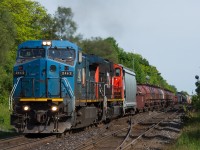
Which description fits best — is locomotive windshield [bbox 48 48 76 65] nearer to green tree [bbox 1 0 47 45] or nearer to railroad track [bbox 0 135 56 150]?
railroad track [bbox 0 135 56 150]

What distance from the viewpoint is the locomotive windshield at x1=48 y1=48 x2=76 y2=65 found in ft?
52.9

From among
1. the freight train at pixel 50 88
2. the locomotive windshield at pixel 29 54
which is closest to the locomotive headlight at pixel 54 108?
the freight train at pixel 50 88

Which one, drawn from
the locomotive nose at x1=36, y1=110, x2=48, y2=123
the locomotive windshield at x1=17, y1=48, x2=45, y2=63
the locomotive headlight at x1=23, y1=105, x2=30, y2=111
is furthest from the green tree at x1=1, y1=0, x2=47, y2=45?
the locomotive nose at x1=36, y1=110, x2=48, y2=123

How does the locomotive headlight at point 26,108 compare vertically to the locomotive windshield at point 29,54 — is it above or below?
below

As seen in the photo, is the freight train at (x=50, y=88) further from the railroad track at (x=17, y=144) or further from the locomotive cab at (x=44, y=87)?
the railroad track at (x=17, y=144)

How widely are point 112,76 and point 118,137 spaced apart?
31.3 feet

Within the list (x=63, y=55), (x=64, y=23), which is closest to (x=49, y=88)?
(x=63, y=55)

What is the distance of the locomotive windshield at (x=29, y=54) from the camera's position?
53.0 ft

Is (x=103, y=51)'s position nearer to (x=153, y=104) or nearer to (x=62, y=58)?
(x=153, y=104)

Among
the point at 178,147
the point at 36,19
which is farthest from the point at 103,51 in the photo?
the point at 178,147

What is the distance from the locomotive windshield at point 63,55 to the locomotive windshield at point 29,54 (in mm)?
362

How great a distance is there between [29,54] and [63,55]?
1393 mm

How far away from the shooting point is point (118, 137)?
16453 mm

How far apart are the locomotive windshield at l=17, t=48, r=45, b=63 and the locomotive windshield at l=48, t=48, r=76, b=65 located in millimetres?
362
